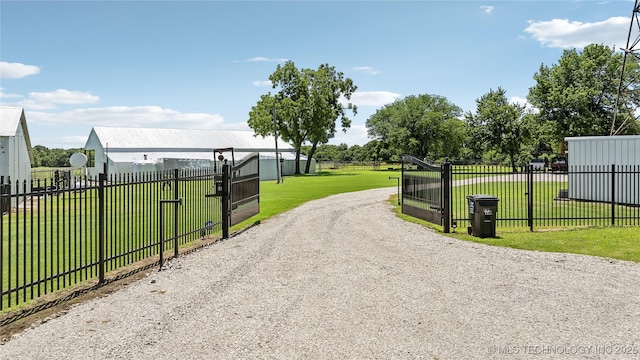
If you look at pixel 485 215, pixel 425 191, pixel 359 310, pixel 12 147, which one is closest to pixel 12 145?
pixel 12 147

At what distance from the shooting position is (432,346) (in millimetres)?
5133

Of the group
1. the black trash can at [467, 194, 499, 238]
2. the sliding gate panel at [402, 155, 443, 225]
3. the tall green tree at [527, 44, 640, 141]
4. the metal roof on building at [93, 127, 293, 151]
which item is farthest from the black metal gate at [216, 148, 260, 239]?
the tall green tree at [527, 44, 640, 141]

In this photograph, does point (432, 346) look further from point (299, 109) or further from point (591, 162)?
point (299, 109)

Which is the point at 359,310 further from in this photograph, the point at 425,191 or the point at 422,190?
the point at 422,190

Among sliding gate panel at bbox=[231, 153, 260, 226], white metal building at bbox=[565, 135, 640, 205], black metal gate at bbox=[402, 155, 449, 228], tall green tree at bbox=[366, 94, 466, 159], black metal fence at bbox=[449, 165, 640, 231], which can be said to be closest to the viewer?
sliding gate panel at bbox=[231, 153, 260, 226]

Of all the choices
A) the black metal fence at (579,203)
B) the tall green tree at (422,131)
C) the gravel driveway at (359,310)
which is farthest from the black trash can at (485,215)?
the tall green tree at (422,131)

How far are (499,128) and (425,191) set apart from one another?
51848mm

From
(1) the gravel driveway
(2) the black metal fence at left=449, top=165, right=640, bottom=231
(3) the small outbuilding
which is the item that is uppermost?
(3) the small outbuilding

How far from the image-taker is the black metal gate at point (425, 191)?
14.0m

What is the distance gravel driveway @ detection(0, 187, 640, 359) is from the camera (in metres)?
5.09

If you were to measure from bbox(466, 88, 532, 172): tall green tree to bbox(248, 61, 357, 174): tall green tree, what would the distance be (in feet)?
60.5

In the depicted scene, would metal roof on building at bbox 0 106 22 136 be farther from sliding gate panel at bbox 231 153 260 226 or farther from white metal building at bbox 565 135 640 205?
white metal building at bbox 565 135 640 205

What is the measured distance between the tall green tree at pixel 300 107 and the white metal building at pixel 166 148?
8.65 ft

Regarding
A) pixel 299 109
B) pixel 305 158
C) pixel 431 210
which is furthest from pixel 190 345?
pixel 305 158
